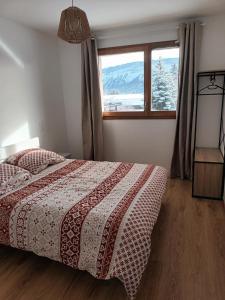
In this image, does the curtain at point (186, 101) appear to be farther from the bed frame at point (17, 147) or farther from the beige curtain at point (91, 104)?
the bed frame at point (17, 147)

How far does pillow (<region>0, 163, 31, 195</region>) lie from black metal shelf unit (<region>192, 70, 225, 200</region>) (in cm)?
213

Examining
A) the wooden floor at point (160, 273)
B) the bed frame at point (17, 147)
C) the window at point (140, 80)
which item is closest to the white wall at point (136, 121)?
the window at point (140, 80)

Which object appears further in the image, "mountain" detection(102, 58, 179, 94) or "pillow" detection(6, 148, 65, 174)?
"mountain" detection(102, 58, 179, 94)

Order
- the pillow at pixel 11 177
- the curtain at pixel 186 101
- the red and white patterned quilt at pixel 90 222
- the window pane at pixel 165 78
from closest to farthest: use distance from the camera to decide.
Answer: the red and white patterned quilt at pixel 90 222
the pillow at pixel 11 177
the curtain at pixel 186 101
the window pane at pixel 165 78

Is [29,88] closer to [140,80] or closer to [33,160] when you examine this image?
[33,160]

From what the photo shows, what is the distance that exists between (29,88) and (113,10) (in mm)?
1614

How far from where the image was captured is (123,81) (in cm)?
381

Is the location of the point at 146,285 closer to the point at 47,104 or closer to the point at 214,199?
the point at 214,199

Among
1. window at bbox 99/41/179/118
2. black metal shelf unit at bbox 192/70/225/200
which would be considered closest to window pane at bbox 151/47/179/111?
window at bbox 99/41/179/118

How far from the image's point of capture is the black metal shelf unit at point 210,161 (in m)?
2.87

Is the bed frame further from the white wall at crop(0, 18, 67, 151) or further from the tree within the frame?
the tree

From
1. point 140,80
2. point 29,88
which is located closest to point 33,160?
point 29,88

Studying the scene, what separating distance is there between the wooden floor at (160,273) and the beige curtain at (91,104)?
196 cm

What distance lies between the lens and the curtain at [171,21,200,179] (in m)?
3.16
